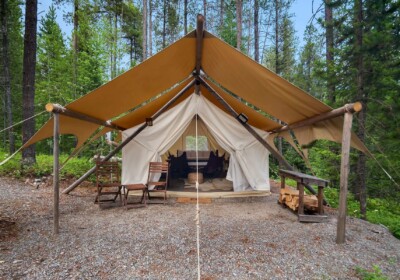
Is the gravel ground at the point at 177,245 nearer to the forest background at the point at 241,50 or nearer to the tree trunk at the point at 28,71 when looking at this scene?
the forest background at the point at 241,50

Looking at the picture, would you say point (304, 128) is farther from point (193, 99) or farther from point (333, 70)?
point (193, 99)

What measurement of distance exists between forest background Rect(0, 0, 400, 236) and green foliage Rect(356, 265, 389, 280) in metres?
1.09

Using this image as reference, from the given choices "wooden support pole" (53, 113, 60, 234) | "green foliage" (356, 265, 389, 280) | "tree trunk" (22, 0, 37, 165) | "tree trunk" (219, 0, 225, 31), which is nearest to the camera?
"green foliage" (356, 265, 389, 280)

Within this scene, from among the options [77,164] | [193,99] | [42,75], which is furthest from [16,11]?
[193,99]

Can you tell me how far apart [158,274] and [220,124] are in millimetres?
3892

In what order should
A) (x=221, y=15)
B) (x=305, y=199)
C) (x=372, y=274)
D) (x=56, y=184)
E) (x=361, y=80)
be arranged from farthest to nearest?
(x=221, y=15), (x=361, y=80), (x=305, y=199), (x=56, y=184), (x=372, y=274)

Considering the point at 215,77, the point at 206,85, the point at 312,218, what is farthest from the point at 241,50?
the point at 312,218

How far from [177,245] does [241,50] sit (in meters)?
11.6

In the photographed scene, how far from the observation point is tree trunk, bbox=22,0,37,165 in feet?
20.2

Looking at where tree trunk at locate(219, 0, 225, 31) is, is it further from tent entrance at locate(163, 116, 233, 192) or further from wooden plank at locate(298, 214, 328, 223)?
wooden plank at locate(298, 214, 328, 223)

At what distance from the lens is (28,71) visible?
6312 mm

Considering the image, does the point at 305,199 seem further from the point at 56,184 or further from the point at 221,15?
the point at 221,15

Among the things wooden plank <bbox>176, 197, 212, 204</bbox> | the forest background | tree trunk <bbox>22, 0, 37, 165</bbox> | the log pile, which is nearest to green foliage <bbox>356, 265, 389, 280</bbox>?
the forest background

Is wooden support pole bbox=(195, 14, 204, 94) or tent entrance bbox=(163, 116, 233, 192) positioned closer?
wooden support pole bbox=(195, 14, 204, 94)
